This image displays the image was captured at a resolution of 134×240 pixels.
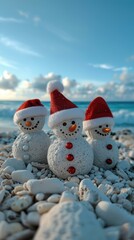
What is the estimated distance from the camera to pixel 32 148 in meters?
4.63

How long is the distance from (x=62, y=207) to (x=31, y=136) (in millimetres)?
2568

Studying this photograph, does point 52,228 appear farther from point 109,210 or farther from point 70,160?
point 70,160

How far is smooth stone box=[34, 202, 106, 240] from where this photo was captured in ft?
6.37

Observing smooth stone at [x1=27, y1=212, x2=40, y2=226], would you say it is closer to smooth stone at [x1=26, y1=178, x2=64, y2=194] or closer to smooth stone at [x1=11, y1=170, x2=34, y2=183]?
smooth stone at [x1=26, y1=178, x2=64, y2=194]

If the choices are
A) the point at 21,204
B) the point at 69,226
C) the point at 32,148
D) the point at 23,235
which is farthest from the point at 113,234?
the point at 32,148

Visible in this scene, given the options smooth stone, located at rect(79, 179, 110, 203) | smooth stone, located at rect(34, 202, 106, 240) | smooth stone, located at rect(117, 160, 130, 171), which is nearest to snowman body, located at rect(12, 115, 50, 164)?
smooth stone, located at rect(117, 160, 130, 171)

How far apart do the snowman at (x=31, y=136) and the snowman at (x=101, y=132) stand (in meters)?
0.74

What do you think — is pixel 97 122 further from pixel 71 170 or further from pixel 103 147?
pixel 71 170

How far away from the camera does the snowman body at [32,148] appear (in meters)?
4.64

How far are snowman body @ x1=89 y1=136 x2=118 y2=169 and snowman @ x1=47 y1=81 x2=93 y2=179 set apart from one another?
405 mm

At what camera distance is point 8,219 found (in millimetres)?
2637

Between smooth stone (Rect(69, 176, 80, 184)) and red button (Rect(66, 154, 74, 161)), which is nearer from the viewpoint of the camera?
smooth stone (Rect(69, 176, 80, 184))

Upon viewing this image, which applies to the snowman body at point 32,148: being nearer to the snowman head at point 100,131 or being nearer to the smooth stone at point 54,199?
the snowman head at point 100,131

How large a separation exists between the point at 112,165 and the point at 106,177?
46 centimetres
